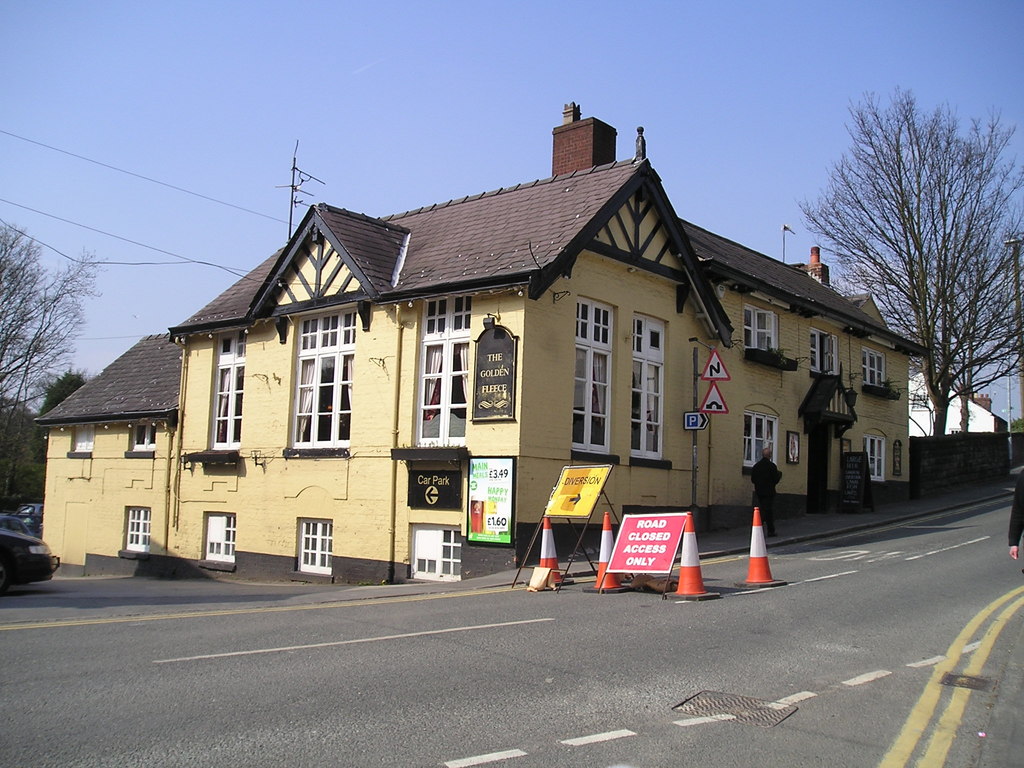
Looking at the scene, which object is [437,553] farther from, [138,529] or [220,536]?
[138,529]

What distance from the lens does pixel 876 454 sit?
28.4m

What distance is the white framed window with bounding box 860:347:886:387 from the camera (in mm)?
27938

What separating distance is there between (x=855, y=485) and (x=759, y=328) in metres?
5.51

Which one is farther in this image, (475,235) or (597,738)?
(475,235)

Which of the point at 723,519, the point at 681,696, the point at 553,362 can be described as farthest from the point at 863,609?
the point at 723,519

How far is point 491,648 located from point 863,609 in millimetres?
4693

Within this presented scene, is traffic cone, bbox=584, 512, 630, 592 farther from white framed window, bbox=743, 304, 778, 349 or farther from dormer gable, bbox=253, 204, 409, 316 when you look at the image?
white framed window, bbox=743, 304, 778, 349

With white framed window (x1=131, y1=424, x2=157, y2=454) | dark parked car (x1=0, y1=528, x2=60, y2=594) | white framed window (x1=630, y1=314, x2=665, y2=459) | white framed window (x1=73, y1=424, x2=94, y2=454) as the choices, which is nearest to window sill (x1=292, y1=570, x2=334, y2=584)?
dark parked car (x1=0, y1=528, x2=60, y2=594)

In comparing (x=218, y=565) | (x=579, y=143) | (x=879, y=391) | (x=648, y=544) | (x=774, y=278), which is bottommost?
(x=218, y=565)

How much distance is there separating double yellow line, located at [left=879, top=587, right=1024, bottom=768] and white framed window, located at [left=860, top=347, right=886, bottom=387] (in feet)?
63.2

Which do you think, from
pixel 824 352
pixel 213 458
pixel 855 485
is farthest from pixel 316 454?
pixel 824 352

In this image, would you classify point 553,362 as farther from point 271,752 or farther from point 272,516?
point 271,752

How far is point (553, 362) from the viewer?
16297mm

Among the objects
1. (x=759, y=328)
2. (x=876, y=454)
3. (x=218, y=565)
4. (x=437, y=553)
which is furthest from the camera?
(x=876, y=454)
